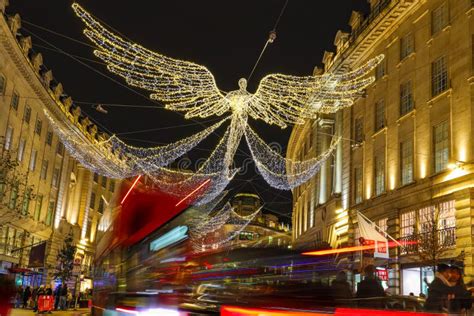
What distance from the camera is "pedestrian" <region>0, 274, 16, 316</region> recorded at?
424 inches

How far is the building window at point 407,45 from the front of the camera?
28.2 metres

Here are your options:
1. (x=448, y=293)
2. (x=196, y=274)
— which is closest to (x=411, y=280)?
(x=196, y=274)

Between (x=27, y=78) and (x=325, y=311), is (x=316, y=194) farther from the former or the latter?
(x=325, y=311)

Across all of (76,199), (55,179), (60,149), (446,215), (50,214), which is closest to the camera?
(446,215)

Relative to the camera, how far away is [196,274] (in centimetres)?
1076

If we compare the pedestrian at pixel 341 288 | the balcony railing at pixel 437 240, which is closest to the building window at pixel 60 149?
the balcony railing at pixel 437 240

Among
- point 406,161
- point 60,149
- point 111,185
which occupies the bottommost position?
point 406,161

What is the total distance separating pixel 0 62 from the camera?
122 feet

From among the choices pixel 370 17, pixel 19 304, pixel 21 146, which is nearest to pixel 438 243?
pixel 370 17

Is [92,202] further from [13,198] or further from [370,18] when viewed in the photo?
[370,18]

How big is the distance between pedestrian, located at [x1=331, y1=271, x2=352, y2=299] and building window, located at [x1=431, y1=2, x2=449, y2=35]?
20605 mm

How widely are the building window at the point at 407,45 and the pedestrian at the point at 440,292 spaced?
22962mm

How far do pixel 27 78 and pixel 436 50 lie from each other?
30020mm

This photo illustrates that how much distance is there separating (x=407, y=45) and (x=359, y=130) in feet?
21.9
